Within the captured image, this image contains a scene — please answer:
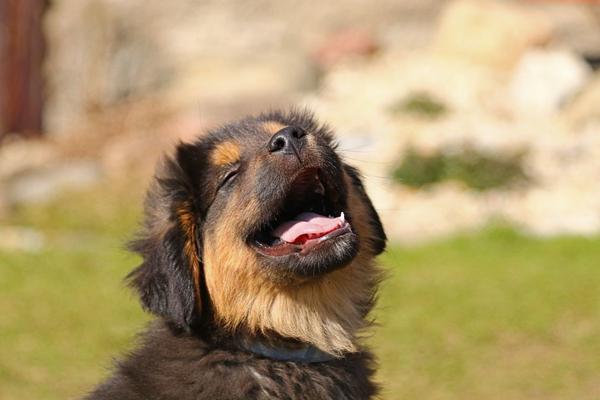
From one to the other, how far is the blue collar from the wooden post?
14159mm

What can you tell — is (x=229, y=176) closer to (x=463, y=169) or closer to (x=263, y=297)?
(x=263, y=297)

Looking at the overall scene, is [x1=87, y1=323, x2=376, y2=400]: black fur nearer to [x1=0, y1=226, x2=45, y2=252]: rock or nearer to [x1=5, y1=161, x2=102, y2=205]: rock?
[x1=0, y1=226, x2=45, y2=252]: rock

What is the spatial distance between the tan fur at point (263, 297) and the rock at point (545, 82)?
12026 mm

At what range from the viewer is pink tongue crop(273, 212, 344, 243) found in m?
5.14

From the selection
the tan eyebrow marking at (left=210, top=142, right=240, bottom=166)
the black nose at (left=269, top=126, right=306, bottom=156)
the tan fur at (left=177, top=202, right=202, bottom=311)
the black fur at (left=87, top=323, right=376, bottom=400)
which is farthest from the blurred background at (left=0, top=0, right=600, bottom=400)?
the black nose at (left=269, top=126, right=306, bottom=156)

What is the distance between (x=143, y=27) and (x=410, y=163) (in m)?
7.47

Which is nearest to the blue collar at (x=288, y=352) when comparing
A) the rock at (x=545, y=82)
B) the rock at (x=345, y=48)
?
the rock at (x=545, y=82)

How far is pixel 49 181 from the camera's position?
16.5m

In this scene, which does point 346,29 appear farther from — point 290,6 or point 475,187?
point 475,187

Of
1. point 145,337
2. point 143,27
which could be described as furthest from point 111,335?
point 143,27

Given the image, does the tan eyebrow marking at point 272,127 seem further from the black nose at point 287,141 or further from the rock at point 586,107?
the rock at point 586,107

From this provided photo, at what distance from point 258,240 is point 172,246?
1.34ft

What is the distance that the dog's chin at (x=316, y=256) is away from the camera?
5.02 meters

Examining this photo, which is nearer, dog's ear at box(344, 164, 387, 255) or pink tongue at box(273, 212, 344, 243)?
pink tongue at box(273, 212, 344, 243)
